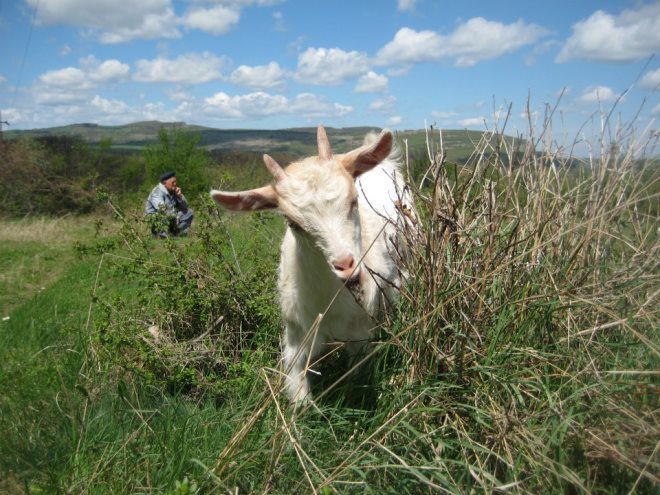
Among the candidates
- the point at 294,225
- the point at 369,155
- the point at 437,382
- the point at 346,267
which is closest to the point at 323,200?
the point at 294,225

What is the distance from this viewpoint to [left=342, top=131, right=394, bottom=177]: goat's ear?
11.1 feet

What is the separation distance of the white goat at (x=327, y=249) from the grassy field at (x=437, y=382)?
0.23m

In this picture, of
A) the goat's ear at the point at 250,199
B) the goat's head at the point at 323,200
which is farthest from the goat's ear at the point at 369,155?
the goat's ear at the point at 250,199

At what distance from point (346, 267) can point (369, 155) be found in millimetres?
985

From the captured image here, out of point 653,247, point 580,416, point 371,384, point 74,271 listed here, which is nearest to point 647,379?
point 580,416

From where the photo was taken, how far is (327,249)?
9.36ft

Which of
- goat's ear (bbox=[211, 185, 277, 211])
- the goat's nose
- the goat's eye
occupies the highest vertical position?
goat's ear (bbox=[211, 185, 277, 211])

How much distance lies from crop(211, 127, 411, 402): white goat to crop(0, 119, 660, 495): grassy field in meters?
0.23

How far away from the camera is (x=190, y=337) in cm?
430

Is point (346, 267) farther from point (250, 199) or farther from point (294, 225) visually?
point (250, 199)

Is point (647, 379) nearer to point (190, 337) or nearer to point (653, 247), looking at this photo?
point (653, 247)

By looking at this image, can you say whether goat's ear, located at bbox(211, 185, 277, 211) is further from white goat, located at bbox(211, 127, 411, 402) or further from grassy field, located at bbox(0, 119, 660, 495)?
grassy field, located at bbox(0, 119, 660, 495)

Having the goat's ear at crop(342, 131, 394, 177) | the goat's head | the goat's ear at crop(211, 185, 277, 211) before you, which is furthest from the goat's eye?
the goat's ear at crop(342, 131, 394, 177)

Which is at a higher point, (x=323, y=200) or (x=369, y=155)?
(x=369, y=155)
